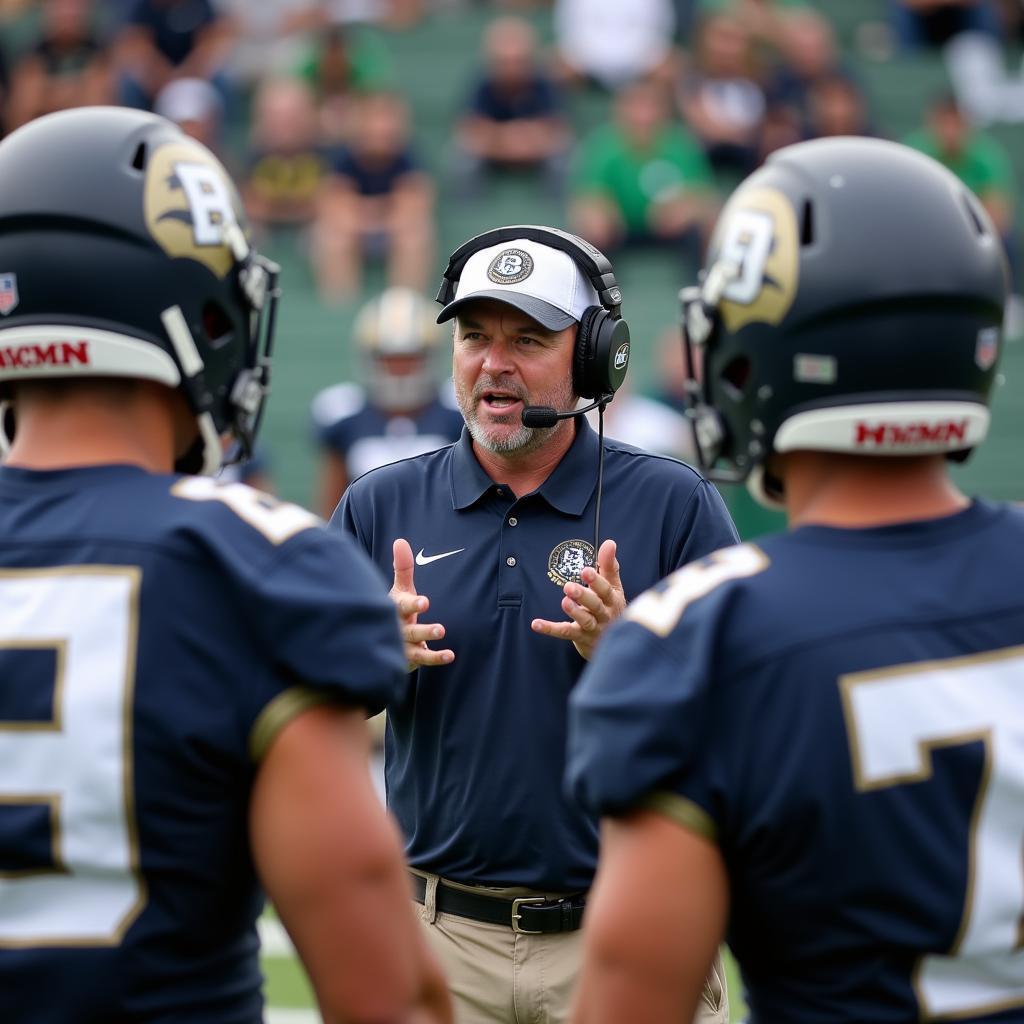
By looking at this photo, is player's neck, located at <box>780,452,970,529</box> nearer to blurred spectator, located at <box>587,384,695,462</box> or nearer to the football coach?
the football coach

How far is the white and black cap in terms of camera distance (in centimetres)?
345

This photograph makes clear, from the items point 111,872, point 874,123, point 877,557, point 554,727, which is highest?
point 874,123

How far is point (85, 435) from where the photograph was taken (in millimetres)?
2127

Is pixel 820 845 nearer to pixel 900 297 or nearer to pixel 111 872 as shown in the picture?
pixel 900 297

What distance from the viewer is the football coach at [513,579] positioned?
3.17 meters

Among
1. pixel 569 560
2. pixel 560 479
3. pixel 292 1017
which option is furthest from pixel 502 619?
pixel 292 1017

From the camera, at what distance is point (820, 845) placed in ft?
6.28

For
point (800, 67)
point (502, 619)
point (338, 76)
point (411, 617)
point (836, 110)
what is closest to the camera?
point (411, 617)

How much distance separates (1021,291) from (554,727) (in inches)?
381

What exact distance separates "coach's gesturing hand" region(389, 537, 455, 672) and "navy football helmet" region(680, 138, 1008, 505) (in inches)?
44.2

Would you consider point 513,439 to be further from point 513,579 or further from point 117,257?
point 117,257

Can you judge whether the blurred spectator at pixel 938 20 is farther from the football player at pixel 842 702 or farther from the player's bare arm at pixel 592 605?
the football player at pixel 842 702

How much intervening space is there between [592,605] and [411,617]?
0.37 meters

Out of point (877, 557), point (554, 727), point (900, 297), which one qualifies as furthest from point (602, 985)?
point (554, 727)
